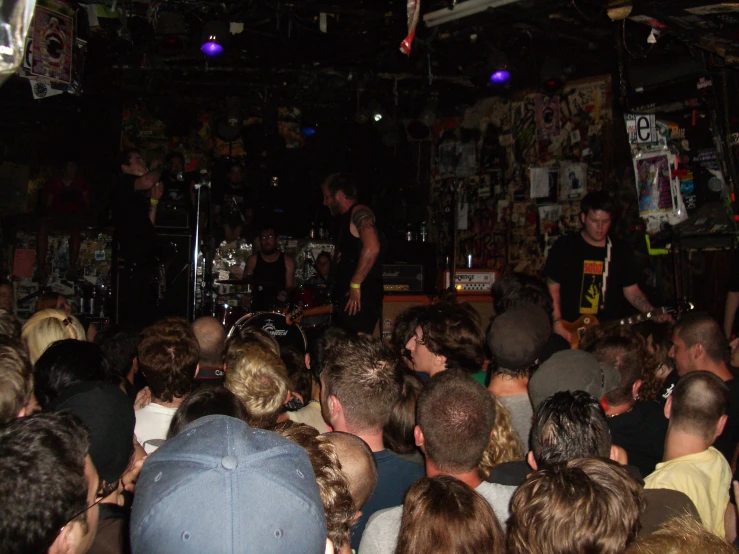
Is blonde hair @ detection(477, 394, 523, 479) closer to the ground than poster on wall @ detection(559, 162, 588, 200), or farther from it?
closer to the ground

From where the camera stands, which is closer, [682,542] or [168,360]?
[682,542]

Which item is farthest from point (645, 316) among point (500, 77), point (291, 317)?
point (500, 77)

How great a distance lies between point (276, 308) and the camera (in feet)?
21.6

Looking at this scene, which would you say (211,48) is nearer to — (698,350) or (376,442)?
(698,350)

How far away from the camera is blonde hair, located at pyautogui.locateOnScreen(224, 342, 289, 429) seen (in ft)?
8.64

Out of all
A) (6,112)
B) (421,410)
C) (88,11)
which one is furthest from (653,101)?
(6,112)

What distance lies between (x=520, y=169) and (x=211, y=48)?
460cm

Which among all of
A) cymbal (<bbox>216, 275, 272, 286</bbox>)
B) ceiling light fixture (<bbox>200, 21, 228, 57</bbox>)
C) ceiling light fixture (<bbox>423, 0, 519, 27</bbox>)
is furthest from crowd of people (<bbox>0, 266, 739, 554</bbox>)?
ceiling light fixture (<bbox>200, 21, 228, 57</bbox>)

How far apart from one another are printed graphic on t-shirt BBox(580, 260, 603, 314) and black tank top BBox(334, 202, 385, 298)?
1611 millimetres

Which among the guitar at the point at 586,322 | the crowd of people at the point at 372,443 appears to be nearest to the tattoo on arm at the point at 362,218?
the crowd of people at the point at 372,443

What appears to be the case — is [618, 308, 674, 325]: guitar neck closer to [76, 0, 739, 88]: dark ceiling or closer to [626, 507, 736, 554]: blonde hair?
[76, 0, 739, 88]: dark ceiling

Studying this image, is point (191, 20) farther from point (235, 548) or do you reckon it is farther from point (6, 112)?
point (235, 548)

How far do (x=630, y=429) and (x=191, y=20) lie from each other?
294 inches

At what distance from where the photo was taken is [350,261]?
17.9ft
